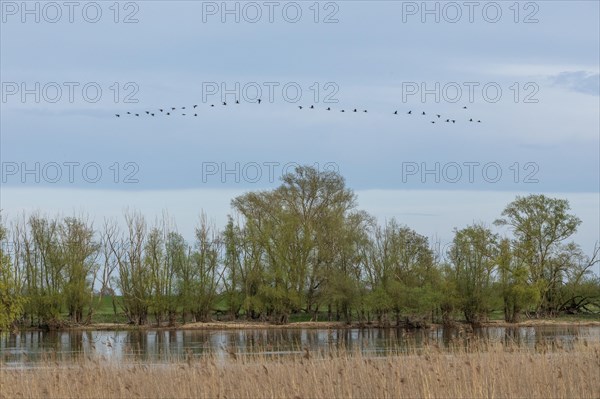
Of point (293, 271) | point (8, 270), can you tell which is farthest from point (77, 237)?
point (8, 270)

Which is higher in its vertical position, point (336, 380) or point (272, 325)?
point (336, 380)

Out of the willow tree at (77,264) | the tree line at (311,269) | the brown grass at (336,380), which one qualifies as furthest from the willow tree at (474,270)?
the brown grass at (336,380)

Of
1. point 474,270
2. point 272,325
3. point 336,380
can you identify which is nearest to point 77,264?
point 272,325

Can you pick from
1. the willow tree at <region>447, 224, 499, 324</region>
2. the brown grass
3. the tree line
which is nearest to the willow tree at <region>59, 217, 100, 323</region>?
the tree line

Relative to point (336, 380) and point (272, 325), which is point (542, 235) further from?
point (336, 380)

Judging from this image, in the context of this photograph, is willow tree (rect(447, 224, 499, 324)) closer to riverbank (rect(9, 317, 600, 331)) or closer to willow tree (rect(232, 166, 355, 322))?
riverbank (rect(9, 317, 600, 331))

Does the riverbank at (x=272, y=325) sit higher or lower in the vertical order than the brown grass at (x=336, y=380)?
lower

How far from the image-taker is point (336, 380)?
2025cm

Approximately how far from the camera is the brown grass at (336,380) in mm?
18984

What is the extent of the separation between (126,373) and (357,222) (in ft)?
168

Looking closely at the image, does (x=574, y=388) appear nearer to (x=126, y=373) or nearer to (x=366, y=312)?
(x=126, y=373)

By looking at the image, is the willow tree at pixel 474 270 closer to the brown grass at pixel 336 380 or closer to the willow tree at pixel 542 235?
the willow tree at pixel 542 235

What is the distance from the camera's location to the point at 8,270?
34.5 metres

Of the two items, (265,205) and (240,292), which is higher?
(265,205)
